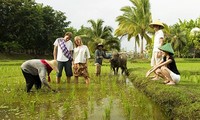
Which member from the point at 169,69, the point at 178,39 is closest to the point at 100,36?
the point at 178,39

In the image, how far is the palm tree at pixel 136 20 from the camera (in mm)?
29031

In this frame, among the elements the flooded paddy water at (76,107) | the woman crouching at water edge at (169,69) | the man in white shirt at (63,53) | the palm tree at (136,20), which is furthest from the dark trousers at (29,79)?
the palm tree at (136,20)

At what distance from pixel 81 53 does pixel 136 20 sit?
21.9m

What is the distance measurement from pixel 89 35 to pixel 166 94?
104 feet

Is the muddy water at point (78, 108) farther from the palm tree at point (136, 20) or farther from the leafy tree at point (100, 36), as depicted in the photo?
the leafy tree at point (100, 36)

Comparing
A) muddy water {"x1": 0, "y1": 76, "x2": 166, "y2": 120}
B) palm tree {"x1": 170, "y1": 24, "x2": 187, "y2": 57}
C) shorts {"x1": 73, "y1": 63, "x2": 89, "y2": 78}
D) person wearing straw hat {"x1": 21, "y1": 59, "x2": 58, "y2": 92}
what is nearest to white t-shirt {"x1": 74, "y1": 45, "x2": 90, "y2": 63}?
shorts {"x1": 73, "y1": 63, "x2": 89, "y2": 78}

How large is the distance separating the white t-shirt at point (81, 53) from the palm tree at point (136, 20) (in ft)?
69.6

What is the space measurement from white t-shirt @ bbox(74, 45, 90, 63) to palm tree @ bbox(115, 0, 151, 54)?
835 inches

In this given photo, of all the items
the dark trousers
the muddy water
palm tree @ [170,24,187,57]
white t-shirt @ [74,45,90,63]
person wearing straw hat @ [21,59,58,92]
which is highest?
palm tree @ [170,24,187,57]

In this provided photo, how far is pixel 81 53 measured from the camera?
8.28 meters

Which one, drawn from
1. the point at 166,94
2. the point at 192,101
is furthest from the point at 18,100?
the point at 192,101

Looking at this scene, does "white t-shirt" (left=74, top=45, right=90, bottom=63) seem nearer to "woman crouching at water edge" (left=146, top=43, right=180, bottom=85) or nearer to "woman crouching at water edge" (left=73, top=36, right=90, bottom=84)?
"woman crouching at water edge" (left=73, top=36, right=90, bottom=84)

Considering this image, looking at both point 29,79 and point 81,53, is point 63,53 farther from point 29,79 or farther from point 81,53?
point 29,79

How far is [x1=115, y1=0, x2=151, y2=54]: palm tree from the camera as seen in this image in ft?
95.2
